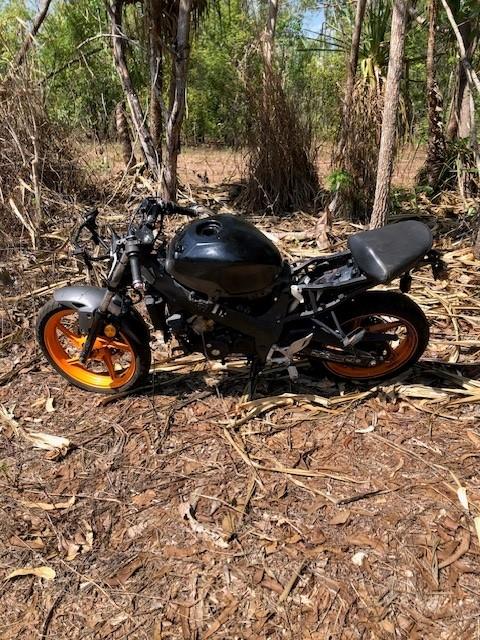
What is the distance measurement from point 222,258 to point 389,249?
2.65ft

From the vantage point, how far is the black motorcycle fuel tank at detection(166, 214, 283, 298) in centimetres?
252

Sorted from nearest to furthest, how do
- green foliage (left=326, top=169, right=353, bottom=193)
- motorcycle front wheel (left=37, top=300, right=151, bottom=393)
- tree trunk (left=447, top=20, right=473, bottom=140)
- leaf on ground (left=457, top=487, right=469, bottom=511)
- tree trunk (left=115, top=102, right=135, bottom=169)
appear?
1. leaf on ground (left=457, top=487, right=469, bottom=511)
2. motorcycle front wheel (left=37, top=300, right=151, bottom=393)
3. green foliage (left=326, top=169, right=353, bottom=193)
4. tree trunk (left=447, top=20, right=473, bottom=140)
5. tree trunk (left=115, top=102, right=135, bottom=169)

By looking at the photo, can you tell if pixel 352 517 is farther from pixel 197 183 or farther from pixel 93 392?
pixel 197 183

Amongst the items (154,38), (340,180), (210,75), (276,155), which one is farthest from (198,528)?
(210,75)

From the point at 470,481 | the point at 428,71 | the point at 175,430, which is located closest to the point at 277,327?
the point at 175,430

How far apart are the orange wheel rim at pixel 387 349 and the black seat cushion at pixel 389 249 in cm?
34

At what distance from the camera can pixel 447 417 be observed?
2.78 meters

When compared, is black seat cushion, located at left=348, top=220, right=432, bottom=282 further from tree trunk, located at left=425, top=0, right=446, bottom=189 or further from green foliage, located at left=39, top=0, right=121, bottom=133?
tree trunk, located at left=425, top=0, right=446, bottom=189

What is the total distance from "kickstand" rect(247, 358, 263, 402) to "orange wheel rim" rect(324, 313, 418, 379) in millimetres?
390

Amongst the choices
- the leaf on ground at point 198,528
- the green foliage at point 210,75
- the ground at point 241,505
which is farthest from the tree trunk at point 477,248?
the green foliage at point 210,75

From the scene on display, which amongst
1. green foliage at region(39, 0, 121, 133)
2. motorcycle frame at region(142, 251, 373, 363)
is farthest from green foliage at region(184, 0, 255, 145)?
A: motorcycle frame at region(142, 251, 373, 363)

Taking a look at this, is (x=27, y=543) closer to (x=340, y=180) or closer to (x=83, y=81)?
(x=340, y=180)

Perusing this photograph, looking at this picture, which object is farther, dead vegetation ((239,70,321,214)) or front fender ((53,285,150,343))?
dead vegetation ((239,70,321,214))

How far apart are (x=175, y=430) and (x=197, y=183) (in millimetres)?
4418
